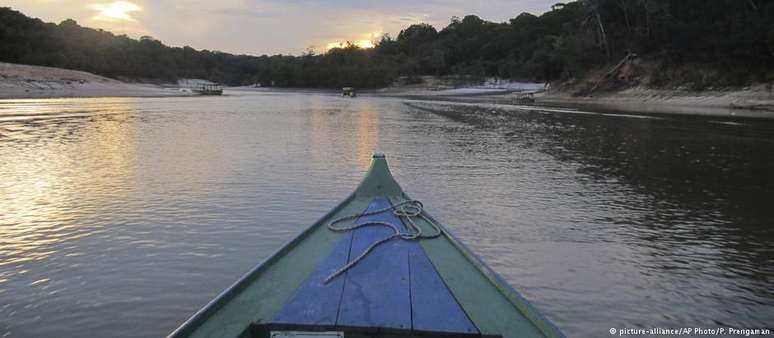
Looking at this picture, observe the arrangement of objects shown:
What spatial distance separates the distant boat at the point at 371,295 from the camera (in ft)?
11.9

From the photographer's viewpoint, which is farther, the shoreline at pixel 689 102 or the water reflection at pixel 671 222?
the shoreline at pixel 689 102

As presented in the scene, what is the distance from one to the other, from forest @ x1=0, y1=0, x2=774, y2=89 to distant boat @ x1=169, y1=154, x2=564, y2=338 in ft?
168

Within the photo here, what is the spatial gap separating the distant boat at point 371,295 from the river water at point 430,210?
5.45 ft

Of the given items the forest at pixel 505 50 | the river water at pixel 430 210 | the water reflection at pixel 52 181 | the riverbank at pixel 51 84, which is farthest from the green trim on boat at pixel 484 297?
the riverbank at pixel 51 84

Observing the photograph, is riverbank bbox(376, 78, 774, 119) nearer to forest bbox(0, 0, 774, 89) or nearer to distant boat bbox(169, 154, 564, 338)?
forest bbox(0, 0, 774, 89)

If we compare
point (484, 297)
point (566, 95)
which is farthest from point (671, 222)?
point (566, 95)

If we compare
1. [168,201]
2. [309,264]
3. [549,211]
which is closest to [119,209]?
[168,201]

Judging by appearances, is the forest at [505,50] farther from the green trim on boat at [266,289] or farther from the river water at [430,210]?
the green trim on boat at [266,289]

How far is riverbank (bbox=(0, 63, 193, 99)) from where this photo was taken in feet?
217

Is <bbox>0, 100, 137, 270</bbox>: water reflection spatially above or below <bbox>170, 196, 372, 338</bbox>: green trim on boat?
below


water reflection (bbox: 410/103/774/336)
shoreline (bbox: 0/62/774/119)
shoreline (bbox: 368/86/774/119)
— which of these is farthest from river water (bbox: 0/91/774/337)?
shoreline (bbox: 0/62/774/119)

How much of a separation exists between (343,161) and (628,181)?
8.68 metres

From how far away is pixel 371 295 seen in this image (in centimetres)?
418

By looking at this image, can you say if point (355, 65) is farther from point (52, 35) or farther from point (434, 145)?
point (434, 145)
